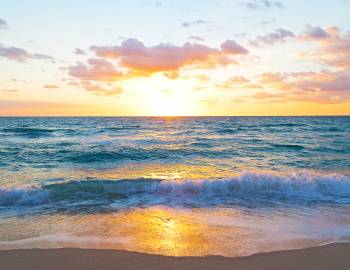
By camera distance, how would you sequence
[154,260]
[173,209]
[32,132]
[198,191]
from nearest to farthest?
[154,260] < [173,209] < [198,191] < [32,132]

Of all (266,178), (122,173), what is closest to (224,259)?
(266,178)

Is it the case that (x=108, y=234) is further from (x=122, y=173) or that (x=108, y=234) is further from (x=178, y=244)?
(x=122, y=173)

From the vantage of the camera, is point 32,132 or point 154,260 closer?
point 154,260

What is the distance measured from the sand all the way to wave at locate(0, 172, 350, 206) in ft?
11.8

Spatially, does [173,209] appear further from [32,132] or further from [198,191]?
[32,132]

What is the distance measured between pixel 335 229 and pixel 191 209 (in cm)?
320

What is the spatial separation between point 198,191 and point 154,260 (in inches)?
199

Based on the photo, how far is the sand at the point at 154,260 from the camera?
14.7 ft

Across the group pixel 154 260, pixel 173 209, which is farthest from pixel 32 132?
pixel 154 260

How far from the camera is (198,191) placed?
9.65 m

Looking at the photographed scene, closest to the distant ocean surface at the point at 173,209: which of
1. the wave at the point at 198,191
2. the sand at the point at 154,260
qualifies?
the wave at the point at 198,191

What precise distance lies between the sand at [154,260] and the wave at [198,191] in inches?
141

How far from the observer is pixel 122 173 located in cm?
1305

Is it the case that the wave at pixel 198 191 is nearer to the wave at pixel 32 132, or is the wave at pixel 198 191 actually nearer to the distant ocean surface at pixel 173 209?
the distant ocean surface at pixel 173 209
